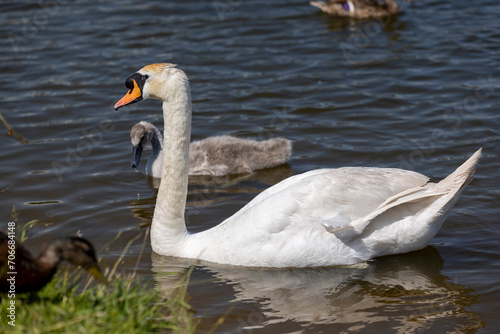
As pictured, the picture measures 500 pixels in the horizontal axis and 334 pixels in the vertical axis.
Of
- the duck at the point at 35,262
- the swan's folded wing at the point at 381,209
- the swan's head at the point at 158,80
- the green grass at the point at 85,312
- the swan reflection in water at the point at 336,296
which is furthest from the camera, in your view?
the swan's head at the point at 158,80

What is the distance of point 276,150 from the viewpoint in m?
9.56

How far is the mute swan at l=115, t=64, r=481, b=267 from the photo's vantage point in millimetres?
6645

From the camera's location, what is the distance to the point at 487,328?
595 cm

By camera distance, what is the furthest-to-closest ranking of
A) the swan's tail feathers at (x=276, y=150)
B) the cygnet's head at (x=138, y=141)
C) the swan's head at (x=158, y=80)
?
the cygnet's head at (x=138, y=141), the swan's tail feathers at (x=276, y=150), the swan's head at (x=158, y=80)

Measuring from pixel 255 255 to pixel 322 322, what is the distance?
1.01 meters

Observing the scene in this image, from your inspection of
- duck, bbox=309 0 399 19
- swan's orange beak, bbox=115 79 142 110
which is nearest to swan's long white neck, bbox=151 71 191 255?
swan's orange beak, bbox=115 79 142 110

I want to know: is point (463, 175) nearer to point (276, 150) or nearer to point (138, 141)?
point (276, 150)

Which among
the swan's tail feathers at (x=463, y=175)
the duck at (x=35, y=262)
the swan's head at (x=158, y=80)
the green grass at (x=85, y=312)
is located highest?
the swan's head at (x=158, y=80)

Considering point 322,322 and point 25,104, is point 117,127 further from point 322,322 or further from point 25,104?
point 322,322

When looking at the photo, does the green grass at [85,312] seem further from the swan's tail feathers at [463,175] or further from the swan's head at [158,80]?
the swan's tail feathers at [463,175]

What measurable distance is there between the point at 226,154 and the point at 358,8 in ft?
24.1

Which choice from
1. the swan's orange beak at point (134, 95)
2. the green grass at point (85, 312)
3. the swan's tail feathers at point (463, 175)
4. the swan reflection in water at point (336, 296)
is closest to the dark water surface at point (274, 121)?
the swan reflection in water at point (336, 296)

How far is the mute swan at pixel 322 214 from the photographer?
664 cm

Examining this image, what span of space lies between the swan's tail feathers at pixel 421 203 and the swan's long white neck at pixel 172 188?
1525 millimetres
